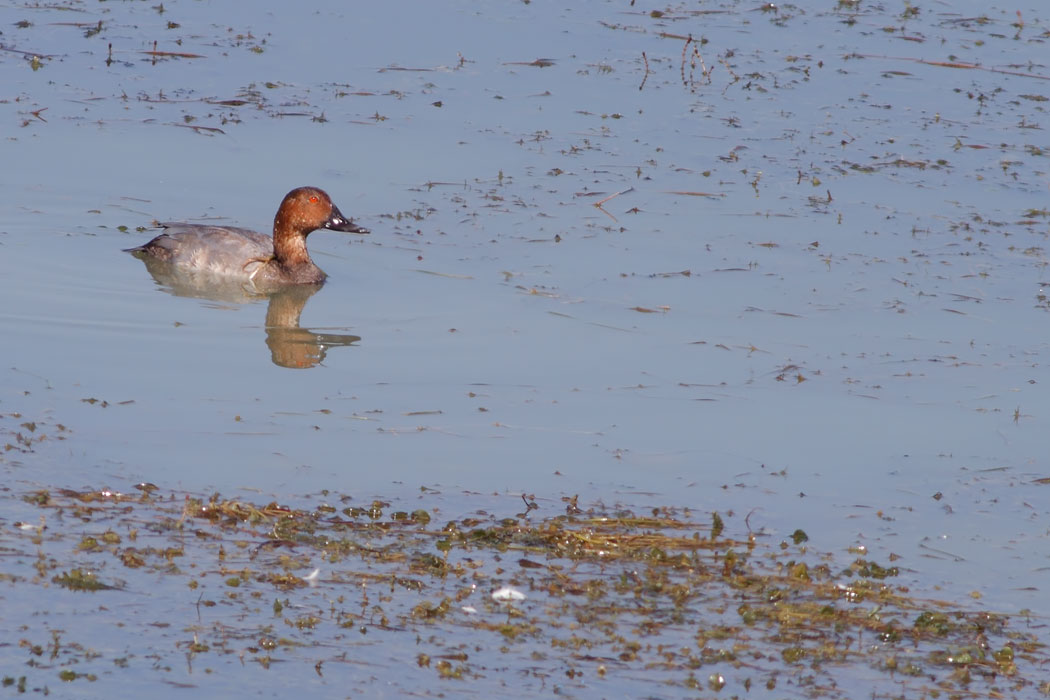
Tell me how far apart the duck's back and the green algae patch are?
5122mm

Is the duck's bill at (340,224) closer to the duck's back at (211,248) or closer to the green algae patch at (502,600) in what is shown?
the duck's back at (211,248)

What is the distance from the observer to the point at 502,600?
615 cm

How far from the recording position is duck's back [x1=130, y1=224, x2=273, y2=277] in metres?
11.9

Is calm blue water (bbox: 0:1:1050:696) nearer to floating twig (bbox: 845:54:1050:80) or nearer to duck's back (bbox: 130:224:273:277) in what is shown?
floating twig (bbox: 845:54:1050:80)

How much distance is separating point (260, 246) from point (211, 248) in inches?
17.4

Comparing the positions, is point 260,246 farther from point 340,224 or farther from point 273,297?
point 340,224

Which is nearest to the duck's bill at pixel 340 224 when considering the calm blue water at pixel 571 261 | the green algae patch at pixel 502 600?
the calm blue water at pixel 571 261

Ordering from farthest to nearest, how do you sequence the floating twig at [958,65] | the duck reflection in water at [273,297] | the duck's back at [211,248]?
1. the floating twig at [958,65]
2. the duck's back at [211,248]
3. the duck reflection in water at [273,297]

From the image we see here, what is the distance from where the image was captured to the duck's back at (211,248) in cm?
1191

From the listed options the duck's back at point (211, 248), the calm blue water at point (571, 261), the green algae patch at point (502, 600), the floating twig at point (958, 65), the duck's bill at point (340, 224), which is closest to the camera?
the green algae patch at point (502, 600)

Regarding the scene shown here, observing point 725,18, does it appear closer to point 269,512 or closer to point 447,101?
point 447,101

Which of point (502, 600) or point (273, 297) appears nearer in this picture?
point (502, 600)

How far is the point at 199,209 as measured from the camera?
1313cm

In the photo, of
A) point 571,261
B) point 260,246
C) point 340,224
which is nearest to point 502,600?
point 571,261
